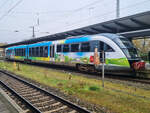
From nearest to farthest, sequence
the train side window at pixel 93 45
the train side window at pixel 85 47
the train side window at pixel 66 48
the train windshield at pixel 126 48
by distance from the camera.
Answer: the train windshield at pixel 126 48 → the train side window at pixel 93 45 → the train side window at pixel 85 47 → the train side window at pixel 66 48

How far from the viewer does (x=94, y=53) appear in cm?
823

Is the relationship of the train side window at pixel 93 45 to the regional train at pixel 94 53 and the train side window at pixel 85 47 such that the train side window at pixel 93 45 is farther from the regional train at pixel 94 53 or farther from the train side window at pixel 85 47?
the train side window at pixel 85 47

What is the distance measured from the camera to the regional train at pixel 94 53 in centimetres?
948

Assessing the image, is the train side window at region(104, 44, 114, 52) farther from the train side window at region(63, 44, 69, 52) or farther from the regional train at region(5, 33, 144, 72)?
the train side window at region(63, 44, 69, 52)

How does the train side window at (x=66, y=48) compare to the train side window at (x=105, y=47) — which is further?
the train side window at (x=66, y=48)

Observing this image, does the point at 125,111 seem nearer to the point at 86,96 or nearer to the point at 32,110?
the point at 86,96

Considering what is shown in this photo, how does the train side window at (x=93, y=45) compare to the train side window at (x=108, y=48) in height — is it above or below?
above

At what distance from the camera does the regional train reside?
948 cm

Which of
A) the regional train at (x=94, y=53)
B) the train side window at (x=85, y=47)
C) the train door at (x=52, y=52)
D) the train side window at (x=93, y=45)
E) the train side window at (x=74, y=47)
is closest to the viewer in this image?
the regional train at (x=94, y=53)

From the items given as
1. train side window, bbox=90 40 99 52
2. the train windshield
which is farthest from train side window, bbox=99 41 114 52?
the train windshield

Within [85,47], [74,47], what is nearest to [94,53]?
[85,47]

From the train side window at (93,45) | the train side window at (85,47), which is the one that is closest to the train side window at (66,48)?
the train side window at (85,47)

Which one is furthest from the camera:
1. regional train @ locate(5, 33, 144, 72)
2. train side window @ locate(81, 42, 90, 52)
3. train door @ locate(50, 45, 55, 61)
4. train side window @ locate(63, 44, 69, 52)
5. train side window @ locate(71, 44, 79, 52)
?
train door @ locate(50, 45, 55, 61)

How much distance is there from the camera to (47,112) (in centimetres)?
470
